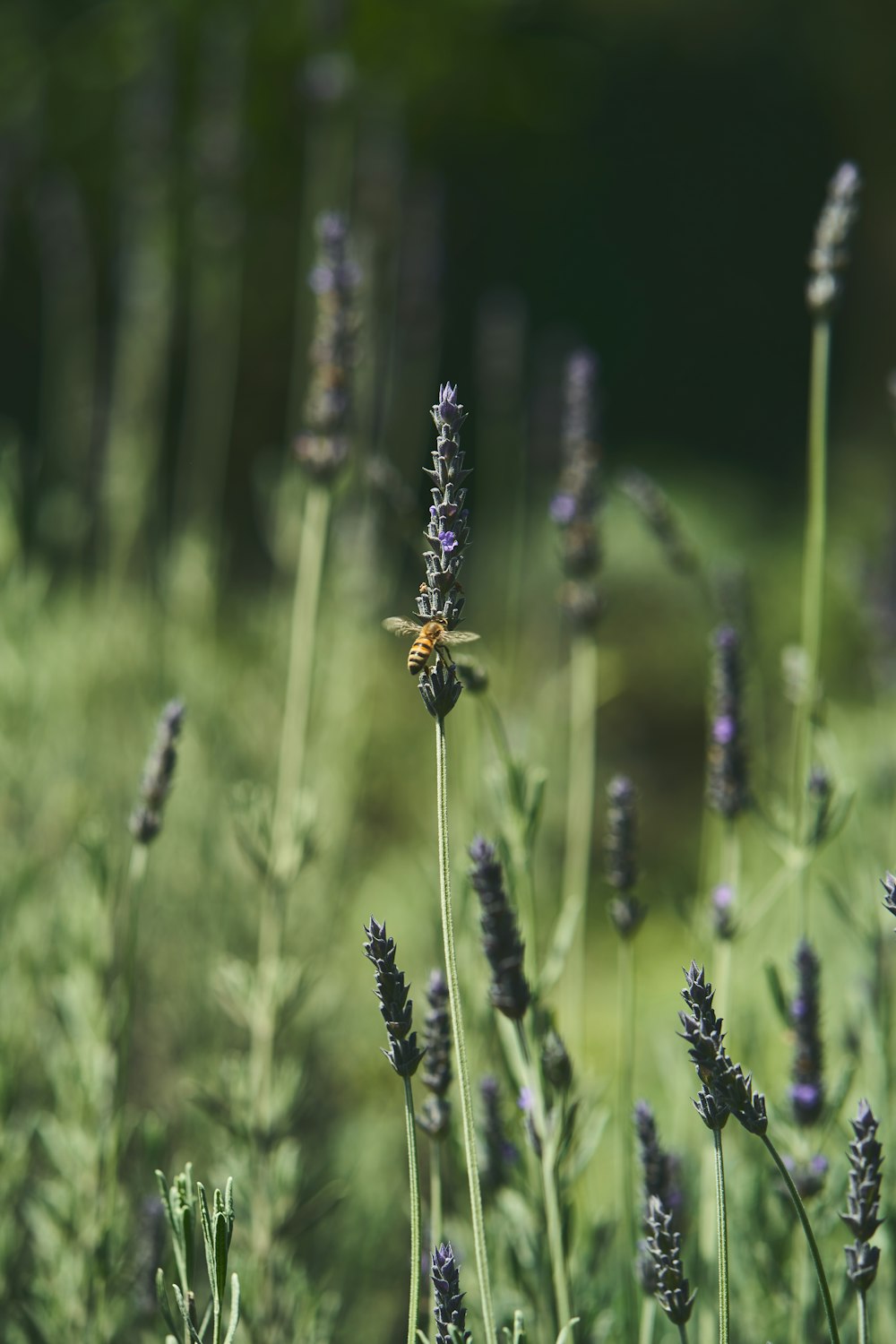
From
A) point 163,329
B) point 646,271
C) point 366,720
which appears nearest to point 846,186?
point 366,720

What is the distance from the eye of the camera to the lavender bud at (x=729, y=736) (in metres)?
0.76

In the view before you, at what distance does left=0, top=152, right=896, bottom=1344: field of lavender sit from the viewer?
57cm

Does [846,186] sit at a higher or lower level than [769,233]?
lower

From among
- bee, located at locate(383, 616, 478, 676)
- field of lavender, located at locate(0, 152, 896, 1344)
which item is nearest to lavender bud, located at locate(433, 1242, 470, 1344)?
field of lavender, located at locate(0, 152, 896, 1344)

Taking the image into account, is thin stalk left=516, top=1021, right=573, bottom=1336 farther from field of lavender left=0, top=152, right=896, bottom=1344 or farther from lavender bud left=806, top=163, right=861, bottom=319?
lavender bud left=806, top=163, right=861, bottom=319

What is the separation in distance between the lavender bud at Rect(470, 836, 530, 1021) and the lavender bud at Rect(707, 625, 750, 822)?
0.25 meters

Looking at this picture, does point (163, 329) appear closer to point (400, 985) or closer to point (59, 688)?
point (59, 688)

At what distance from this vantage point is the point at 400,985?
0.48 meters

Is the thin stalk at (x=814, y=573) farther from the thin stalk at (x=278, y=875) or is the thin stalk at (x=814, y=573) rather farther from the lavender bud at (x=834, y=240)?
the thin stalk at (x=278, y=875)

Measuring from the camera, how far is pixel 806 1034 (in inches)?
26.2

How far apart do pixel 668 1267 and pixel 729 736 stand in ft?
1.13

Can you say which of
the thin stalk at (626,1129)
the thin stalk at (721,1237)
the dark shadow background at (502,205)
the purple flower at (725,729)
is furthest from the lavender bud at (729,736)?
the dark shadow background at (502,205)

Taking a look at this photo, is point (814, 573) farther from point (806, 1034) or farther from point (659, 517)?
point (806, 1034)

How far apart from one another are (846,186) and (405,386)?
2331 millimetres
